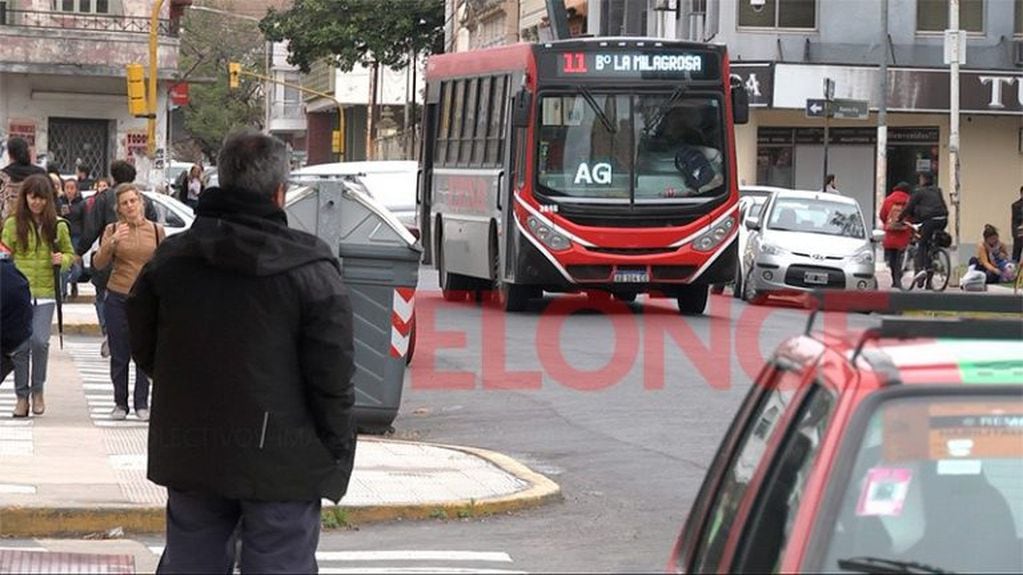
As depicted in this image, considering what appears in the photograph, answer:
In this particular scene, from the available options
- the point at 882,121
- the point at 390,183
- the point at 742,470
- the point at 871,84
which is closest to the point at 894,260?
the point at 882,121

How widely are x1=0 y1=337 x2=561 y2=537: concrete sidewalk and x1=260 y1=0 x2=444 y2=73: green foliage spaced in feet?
181

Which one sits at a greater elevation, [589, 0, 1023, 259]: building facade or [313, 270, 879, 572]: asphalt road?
[589, 0, 1023, 259]: building facade

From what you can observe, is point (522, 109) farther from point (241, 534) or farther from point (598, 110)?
point (241, 534)

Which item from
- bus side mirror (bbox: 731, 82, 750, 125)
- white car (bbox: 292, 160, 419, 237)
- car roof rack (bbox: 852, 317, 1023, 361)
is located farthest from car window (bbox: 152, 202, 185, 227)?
car roof rack (bbox: 852, 317, 1023, 361)

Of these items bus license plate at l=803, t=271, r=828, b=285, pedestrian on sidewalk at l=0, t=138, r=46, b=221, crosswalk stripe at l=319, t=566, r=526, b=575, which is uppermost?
pedestrian on sidewalk at l=0, t=138, r=46, b=221

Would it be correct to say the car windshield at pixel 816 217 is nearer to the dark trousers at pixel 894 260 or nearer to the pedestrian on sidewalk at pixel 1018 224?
the dark trousers at pixel 894 260

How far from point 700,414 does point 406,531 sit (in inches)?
210

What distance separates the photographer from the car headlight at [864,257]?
29.8 meters

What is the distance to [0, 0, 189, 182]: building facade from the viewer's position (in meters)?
48.7

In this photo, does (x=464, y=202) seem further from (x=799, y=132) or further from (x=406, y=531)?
(x=799, y=132)

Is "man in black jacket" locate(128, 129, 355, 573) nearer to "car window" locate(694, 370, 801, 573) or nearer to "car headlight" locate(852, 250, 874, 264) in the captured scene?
"car window" locate(694, 370, 801, 573)

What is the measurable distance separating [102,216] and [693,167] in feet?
25.4

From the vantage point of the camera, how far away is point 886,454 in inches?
165

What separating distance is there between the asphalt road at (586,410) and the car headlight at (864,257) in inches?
76.2
